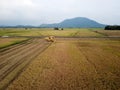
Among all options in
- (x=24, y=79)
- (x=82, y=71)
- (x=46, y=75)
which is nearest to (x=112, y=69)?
(x=82, y=71)

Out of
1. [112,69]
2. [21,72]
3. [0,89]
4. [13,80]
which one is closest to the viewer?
[0,89]

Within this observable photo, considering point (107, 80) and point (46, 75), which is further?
point (46, 75)

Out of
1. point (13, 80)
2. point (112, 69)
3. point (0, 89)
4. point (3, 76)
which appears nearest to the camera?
point (0, 89)

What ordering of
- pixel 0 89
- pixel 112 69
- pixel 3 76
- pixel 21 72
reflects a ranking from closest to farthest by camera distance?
pixel 0 89 → pixel 3 76 → pixel 21 72 → pixel 112 69

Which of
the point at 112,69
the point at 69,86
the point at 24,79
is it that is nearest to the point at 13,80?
the point at 24,79

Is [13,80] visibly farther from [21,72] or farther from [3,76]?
[21,72]

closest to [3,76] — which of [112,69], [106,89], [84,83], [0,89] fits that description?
[0,89]

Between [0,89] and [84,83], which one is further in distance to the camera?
[84,83]

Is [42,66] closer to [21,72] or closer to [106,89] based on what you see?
[21,72]

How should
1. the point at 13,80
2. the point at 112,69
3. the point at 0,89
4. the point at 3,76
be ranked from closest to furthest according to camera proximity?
1. the point at 0,89
2. the point at 13,80
3. the point at 3,76
4. the point at 112,69
